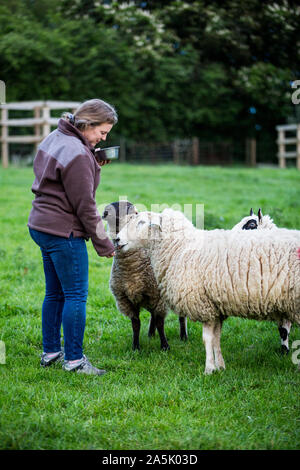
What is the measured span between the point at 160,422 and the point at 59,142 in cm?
203

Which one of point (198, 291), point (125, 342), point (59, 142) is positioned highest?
point (59, 142)

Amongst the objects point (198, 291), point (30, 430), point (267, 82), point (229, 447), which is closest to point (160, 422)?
point (229, 447)

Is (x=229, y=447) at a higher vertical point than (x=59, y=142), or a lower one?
lower

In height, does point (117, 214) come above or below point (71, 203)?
below

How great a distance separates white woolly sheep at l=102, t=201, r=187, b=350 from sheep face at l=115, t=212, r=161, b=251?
0.17 meters

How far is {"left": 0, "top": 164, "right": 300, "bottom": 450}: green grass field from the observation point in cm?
309

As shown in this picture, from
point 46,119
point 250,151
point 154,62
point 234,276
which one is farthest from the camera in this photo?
point 250,151

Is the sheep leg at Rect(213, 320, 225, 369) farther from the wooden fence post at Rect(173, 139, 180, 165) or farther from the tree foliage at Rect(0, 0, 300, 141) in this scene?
the wooden fence post at Rect(173, 139, 180, 165)

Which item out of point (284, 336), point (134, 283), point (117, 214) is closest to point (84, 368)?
point (134, 283)

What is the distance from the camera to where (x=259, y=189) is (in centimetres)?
1326

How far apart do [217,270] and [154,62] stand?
26.3m

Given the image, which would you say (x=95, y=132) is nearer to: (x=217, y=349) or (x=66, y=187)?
(x=66, y=187)

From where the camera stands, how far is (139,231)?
14.8 feet

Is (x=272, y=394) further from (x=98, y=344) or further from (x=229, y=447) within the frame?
→ (x=98, y=344)
